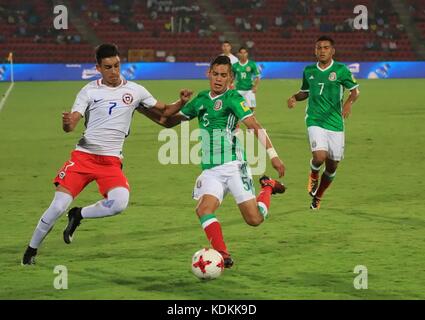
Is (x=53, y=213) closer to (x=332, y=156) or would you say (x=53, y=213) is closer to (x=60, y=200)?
(x=60, y=200)

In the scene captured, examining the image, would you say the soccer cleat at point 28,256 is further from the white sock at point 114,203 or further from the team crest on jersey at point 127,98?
the team crest on jersey at point 127,98

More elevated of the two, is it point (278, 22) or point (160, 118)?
point (278, 22)

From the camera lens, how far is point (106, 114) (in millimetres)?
8508

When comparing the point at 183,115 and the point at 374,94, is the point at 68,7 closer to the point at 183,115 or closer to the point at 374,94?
the point at 374,94

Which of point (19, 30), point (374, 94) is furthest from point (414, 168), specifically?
point (19, 30)

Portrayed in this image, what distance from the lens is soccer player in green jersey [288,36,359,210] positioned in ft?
39.1

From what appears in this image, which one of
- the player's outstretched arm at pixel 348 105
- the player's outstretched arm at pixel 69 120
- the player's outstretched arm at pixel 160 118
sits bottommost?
the player's outstretched arm at pixel 69 120

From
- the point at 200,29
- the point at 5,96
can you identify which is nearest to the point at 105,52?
the point at 5,96

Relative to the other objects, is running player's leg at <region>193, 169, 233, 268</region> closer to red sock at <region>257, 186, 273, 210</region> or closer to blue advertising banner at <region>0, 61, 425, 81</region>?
red sock at <region>257, 186, 273, 210</region>

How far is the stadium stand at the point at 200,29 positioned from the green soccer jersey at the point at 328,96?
33.7 m

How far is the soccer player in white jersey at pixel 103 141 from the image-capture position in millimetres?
8375

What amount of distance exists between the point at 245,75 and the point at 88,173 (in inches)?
600

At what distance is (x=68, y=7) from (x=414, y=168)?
3581cm

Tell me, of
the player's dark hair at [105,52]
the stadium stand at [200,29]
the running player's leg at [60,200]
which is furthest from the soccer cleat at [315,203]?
the stadium stand at [200,29]
